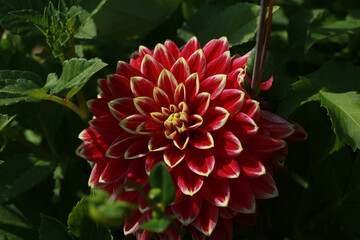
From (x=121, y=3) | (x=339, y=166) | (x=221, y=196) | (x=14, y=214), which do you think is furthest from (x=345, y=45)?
(x=14, y=214)

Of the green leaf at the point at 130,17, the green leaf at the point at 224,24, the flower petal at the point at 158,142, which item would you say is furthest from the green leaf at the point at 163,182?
the green leaf at the point at 130,17

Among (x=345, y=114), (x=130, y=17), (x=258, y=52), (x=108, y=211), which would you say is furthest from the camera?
(x=130, y=17)

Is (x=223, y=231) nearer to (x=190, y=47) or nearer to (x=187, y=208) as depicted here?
(x=187, y=208)

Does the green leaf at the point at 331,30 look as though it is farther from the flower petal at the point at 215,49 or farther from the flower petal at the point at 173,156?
the flower petal at the point at 173,156

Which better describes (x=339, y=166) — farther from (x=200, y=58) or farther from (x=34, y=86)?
(x=34, y=86)

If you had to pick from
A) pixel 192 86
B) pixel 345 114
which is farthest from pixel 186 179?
pixel 345 114
